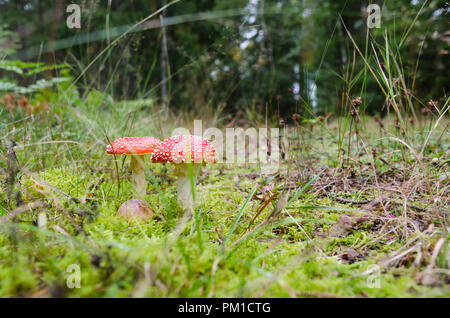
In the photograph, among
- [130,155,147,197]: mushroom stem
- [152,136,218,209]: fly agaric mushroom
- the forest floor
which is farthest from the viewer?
[130,155,147,197]: mushroom stem

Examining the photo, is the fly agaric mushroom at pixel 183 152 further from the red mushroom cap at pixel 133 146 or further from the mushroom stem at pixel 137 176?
the mushroom stem at pixel 137 176

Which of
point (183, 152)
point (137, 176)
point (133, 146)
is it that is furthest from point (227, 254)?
point (137, 176)

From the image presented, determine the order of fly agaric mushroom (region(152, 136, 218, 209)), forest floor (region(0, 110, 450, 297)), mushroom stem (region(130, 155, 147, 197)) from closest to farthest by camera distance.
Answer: forest floor (region(0, 110, 450, 297))
fly agaric mushroom (region(152, 136, 218, 209))
mushroom stem (region(130, 155, 147, 197))

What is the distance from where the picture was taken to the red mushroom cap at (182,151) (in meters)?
1.61

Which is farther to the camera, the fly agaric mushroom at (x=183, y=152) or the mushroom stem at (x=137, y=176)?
the mushroom stem at (x=137, y=176)

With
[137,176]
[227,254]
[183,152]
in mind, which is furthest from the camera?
[137,176]

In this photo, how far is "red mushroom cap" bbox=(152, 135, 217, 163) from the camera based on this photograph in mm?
1610

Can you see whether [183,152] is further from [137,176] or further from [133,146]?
[137,176]

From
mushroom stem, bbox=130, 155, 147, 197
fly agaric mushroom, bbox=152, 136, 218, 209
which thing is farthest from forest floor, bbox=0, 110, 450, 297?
fly agaric mushroom, bbox=152, 136, 218, 209

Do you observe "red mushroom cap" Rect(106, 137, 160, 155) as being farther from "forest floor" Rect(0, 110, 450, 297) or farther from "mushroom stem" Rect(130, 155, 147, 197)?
"forest floor" Rect(0, 110, 450, 297)

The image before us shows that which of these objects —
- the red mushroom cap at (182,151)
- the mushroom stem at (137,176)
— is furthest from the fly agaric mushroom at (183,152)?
the mushroom stem at (137,176)

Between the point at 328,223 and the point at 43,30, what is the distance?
12.2m

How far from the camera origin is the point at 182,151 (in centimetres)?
162
